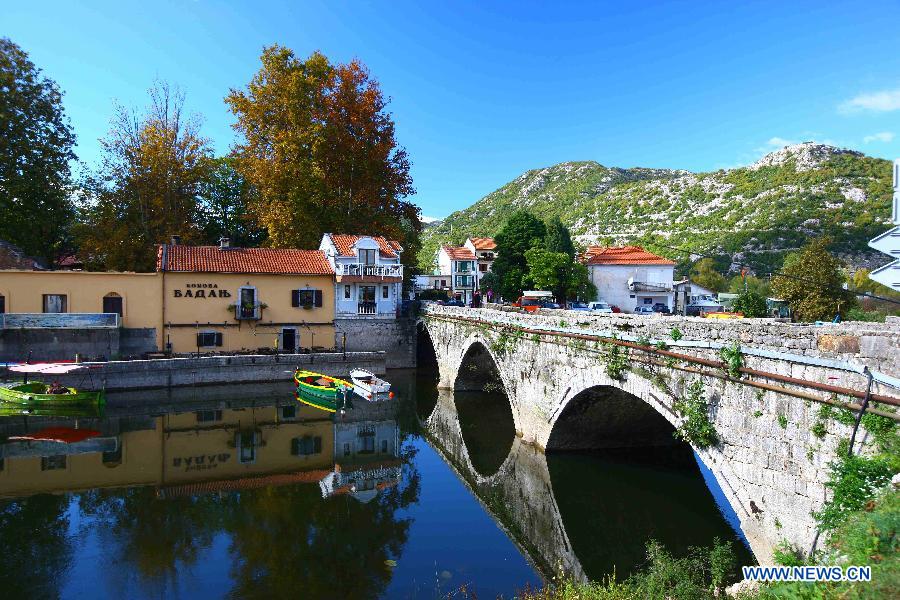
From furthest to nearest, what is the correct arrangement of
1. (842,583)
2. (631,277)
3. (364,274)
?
(631,277)
(364,274)
(842,583)

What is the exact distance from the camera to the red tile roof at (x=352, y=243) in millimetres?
38125

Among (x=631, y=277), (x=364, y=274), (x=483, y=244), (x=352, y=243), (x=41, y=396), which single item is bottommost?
(x=41, y=396)

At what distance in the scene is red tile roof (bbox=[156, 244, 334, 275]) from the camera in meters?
→ 34.8

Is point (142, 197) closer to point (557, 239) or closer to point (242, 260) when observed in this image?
point (242, 260)

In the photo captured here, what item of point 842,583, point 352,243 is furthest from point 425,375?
point 842,583

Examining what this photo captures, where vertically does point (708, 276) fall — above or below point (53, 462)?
above

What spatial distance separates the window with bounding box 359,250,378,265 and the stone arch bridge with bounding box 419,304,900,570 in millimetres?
17184

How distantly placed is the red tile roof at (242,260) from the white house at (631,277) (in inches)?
1071

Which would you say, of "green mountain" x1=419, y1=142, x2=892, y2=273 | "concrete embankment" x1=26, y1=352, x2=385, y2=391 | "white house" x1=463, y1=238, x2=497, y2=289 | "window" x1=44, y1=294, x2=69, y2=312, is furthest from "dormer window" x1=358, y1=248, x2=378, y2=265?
"white house" x1=463, y1=238, x2=497, y2=289

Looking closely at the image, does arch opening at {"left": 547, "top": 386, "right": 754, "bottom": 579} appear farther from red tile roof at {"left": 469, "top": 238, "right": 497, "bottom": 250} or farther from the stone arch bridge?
red tile roof at {"left": 469, "top": 238, "right": 497, "bottom": 250}

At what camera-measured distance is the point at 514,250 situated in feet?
184

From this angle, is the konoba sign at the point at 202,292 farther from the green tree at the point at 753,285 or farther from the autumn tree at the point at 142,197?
the green tree at the point at 753,285

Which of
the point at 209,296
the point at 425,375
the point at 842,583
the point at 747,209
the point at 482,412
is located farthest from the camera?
the point at 747,209

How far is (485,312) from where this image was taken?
85.4 feet
